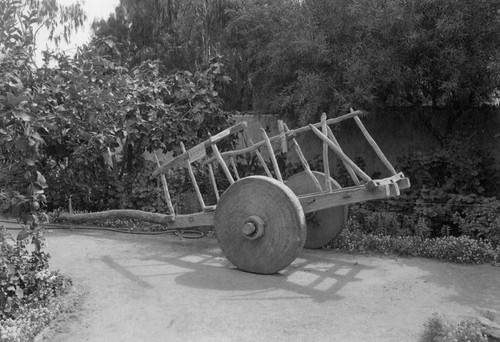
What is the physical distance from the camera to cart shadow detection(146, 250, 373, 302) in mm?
5176

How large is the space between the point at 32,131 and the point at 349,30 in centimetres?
522

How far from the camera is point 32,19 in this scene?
5.20 meters

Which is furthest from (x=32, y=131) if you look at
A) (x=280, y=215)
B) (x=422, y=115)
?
(x=422, y=115)

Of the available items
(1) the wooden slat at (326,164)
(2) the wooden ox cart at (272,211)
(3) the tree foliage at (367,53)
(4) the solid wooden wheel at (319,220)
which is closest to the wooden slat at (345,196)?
(2) the wooden ox cart at (272,211)

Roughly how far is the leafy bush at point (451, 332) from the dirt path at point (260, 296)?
0.22 meters

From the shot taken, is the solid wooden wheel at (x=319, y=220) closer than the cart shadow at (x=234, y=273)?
No

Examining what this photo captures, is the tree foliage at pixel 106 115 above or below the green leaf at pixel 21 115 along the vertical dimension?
above

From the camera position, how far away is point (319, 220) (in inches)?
271

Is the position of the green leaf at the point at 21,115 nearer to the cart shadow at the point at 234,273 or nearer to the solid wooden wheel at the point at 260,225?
the cart shadow at the point at 234,273

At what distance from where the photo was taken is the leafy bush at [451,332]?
11.4 ft

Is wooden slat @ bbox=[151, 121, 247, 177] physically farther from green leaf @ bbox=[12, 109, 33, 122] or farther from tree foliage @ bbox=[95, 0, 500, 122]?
green leaf @ bbox=[12, 109, 33, 122]

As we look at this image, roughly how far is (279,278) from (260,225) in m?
0.61

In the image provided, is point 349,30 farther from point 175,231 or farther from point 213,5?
point 213,5

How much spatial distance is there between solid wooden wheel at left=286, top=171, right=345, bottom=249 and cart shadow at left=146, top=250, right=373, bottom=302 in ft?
0.93
